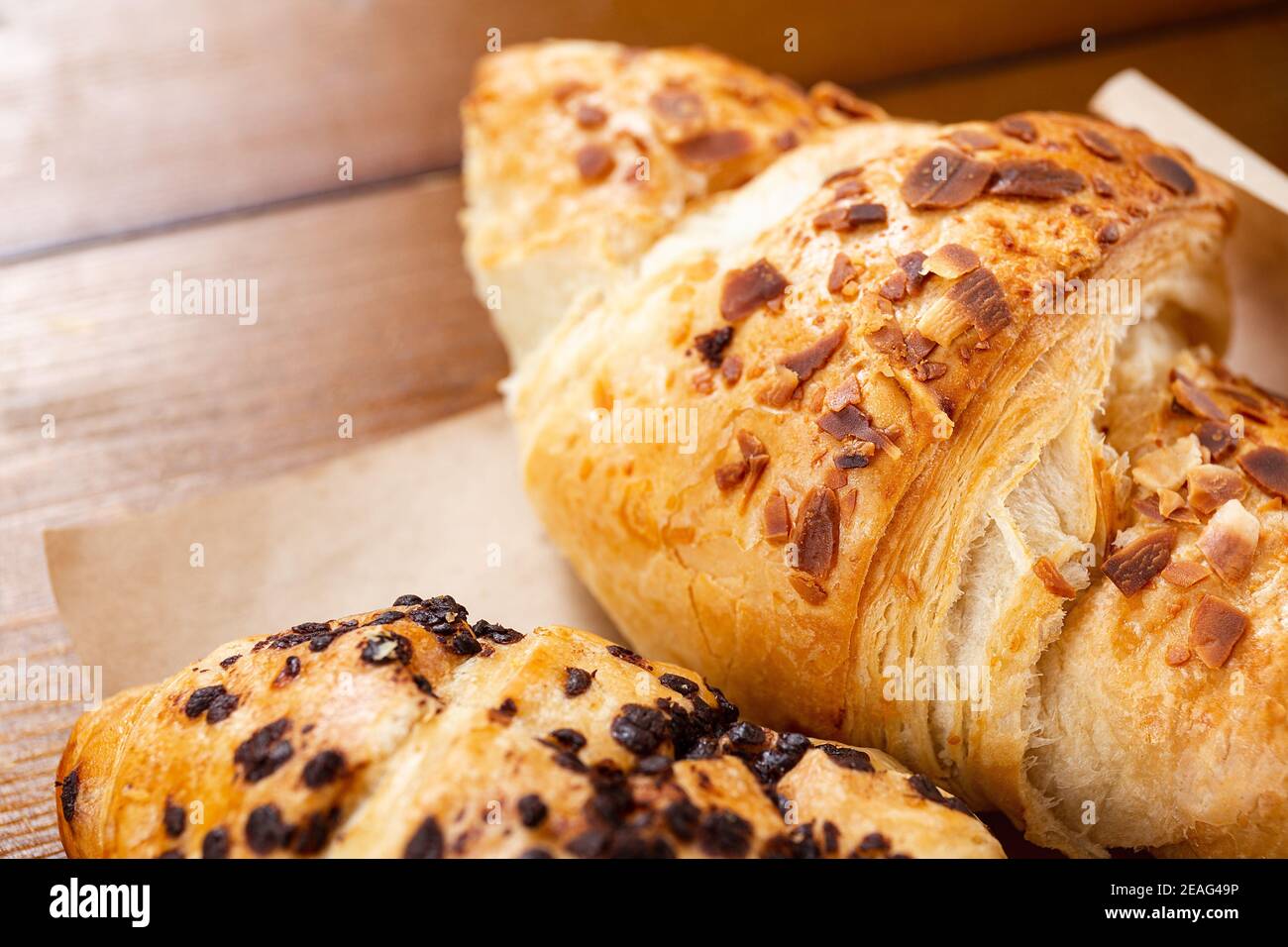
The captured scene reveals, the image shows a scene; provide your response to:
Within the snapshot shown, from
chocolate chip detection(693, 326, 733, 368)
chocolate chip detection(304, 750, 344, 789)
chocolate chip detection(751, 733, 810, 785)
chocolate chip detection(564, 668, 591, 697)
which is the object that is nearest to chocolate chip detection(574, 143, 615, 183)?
chocolate chip detection(693, 326, 733, 368)

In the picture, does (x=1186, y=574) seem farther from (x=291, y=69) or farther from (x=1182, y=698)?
(x=291, y=69)

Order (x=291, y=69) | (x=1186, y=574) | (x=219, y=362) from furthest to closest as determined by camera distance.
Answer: (x=291, y=69) < (x=219, y=362) < (x=1186, y=574)

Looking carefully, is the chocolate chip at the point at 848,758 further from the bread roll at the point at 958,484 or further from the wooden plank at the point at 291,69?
the wooden plank at the point at 291,69

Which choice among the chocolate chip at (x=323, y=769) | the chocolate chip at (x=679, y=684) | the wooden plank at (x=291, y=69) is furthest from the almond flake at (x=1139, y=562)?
the wooden plank at (x=291, y=69)

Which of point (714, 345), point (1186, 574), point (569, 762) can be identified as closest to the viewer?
point (569, 762)

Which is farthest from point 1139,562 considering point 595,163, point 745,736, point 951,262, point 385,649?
point 595,163

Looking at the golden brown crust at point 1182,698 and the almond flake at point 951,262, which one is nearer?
the golden brown crust at point 1182,698
